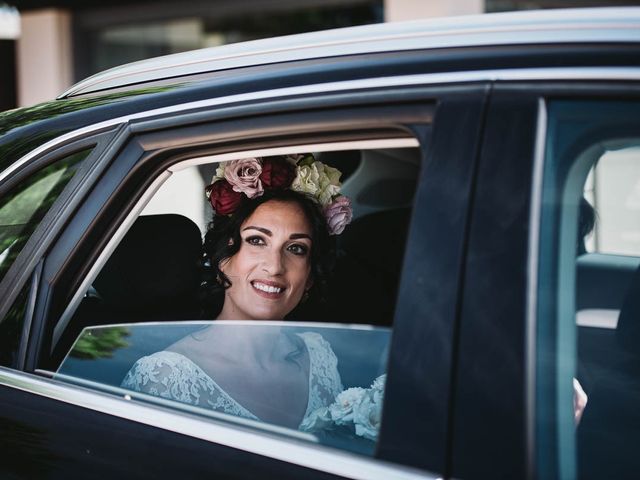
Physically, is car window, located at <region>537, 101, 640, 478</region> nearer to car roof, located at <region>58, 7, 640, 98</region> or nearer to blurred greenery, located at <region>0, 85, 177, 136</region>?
car roof, located at <region>58, 7, 640, 98</region>

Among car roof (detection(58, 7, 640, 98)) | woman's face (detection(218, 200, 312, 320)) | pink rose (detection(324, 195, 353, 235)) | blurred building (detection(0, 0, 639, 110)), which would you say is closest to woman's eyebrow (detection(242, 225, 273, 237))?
woman's face (detection(218, 200, 312, 320))

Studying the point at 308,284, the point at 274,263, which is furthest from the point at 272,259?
the point at 308,284

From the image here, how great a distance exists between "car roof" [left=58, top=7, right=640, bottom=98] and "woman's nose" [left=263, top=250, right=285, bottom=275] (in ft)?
1.98

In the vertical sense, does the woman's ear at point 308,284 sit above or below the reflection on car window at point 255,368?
above

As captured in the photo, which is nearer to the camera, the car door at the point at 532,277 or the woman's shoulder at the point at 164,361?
the car door at the point at 532,277

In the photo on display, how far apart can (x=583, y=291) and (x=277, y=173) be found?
1106 millimetres

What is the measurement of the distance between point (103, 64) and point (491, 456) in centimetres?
938

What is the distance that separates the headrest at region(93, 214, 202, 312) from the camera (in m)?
2.01

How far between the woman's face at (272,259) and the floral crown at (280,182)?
2.8 inches

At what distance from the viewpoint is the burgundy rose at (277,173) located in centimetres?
226

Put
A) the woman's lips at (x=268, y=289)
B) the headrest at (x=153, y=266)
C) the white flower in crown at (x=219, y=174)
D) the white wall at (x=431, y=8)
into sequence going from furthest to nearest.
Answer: the white wall at (x=431, y=8) → the woman's lips at (x=268, y=289) → the white flower in crown at (x=219, y=174) → the headrest at (x=153, y=266)

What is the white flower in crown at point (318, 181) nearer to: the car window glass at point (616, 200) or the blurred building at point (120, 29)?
the car window glass at point (616, 200)

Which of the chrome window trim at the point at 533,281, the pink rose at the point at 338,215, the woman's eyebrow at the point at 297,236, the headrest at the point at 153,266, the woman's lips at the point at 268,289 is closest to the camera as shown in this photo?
the chrome window trim at the point at 533,281

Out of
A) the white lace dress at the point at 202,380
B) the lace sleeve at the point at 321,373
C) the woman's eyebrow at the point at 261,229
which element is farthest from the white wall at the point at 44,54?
the lace sleeve at the point at 321,373
